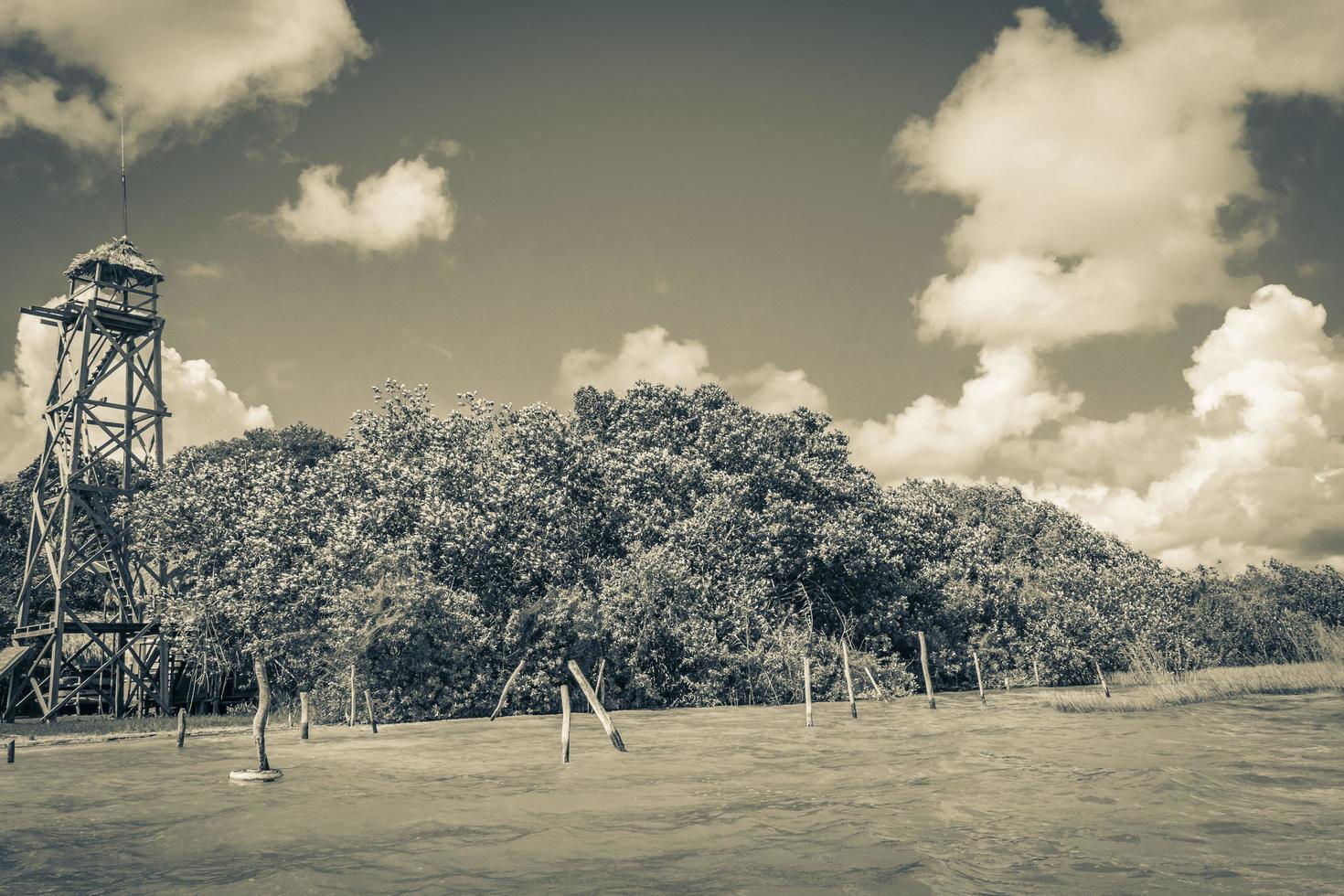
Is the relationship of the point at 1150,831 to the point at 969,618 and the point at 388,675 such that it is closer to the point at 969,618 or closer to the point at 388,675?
the point at 388,675

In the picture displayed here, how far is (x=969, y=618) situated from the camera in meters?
57.6

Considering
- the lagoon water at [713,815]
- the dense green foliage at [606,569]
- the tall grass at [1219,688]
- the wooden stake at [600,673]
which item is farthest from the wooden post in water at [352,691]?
the tall grass at [1219,688]

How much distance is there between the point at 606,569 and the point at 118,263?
103 ft

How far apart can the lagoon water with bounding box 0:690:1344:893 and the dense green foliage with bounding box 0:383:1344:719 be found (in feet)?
28.9

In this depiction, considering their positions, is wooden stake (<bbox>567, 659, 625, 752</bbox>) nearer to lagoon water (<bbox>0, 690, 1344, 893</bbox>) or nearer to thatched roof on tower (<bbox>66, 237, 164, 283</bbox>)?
lagoon water (<bbox>0, 690, 1344, 893</bbox>)

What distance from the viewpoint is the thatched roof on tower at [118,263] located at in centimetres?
5025

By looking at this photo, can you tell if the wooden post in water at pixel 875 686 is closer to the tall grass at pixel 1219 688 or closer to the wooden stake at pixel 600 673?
the tall grass at pixel 1219 688

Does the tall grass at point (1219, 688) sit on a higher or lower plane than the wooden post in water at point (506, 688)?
lower

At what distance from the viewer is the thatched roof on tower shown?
50250 mm

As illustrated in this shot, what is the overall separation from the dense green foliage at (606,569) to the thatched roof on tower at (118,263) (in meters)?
10.6

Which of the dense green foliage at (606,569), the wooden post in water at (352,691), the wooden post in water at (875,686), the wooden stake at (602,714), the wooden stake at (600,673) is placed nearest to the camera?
the wooden stake at (602,714)

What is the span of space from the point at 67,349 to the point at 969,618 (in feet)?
177

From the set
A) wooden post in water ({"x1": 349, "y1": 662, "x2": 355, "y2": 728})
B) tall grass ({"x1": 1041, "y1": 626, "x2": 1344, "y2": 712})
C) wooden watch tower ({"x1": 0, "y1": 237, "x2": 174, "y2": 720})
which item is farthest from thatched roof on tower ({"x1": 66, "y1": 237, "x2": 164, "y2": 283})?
tall grass ({"x1": 1041, "y1": 626, "x2": 1344, "y2": 712})

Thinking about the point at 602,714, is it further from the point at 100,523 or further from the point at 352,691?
the point at 100,523
